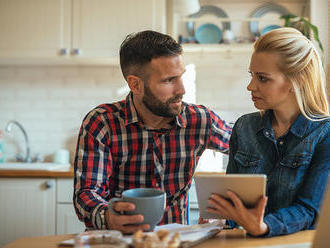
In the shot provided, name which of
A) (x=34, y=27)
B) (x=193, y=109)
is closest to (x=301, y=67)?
(x=193, y=109)

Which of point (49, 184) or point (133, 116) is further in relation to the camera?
point (49, 184)

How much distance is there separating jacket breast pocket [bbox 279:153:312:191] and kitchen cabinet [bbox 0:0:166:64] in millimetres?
1937

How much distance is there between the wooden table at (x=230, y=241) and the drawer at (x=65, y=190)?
1.73m

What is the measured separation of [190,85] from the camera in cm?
336

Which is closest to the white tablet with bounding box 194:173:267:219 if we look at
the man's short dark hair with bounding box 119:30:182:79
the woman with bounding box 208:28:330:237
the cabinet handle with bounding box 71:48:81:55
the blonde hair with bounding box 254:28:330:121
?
the woman with bounding box 208:28:330:237

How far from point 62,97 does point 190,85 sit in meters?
1.09

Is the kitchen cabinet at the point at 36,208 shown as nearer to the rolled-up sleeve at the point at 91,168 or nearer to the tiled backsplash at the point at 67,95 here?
the tiled backsplash at the point at 67,95

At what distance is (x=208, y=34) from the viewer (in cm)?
327

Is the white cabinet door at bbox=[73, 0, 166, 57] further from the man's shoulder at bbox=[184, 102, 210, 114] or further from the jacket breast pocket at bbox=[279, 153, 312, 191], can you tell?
the jacket breast pocket at bbox=[279, 153, 312, 191]

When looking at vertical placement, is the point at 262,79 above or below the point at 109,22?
below

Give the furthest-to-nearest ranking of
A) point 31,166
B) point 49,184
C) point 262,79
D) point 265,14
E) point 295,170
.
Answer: point 265,14 < point 31,166 < point 49,184 < point 262,79 < point 295,170

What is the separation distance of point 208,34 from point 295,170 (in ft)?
7.02

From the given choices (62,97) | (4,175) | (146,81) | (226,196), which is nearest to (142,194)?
(226,196)

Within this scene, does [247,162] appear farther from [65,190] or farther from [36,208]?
[36,208]
